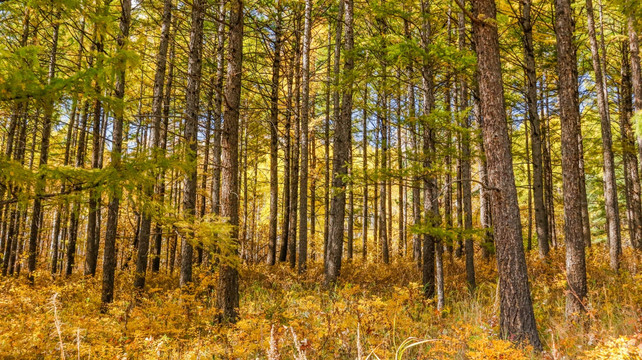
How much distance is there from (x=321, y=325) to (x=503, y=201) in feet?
10.6

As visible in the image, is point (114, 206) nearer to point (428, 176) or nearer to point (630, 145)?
point (428, 176)

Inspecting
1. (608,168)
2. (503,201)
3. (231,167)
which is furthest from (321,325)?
(608,168)

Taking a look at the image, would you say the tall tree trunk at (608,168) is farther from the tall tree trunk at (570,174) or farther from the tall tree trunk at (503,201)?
the tall tree trunk at (503,201)

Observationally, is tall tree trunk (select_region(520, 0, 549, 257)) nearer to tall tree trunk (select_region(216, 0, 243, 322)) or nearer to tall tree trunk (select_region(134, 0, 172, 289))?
tall tree trunk (select_region(216, 0, 243, 322))

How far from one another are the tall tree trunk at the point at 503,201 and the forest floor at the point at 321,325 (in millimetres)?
353

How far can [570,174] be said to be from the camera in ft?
20.3

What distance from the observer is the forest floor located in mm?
4270

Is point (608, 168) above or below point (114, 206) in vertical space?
above

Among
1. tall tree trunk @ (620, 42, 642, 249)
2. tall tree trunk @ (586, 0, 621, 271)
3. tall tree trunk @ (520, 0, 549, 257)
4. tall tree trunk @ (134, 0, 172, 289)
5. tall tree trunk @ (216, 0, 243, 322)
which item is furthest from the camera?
tall tree trunk @ (620, 42, 642, 249)

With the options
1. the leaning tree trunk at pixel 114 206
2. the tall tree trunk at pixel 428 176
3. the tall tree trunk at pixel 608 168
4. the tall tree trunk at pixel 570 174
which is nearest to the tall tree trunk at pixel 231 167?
the leaning tree trunk at pixel 114 206

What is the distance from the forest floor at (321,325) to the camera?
168 inches

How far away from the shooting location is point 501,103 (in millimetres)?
5074

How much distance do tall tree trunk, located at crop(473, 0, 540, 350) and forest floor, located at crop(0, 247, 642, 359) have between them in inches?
13.9

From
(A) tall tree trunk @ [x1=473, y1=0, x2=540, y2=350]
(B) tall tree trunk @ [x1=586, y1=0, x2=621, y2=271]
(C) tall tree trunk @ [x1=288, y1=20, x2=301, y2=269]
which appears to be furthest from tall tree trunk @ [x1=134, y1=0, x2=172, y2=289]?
(B) tall tree trunk @ [x1=586, y1=0, x2=621, y2=271]
